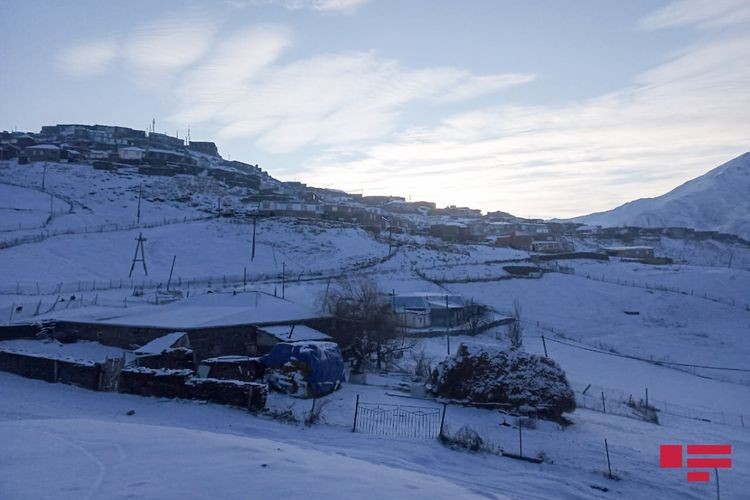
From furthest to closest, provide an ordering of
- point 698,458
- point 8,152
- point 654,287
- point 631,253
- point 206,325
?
point 8,152 → point 631,253 → point 654,287 → point 206,325 → point 698,458

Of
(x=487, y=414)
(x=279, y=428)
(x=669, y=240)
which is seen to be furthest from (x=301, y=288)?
(x=669, y=240)

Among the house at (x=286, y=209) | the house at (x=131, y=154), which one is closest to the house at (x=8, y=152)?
the house at (x=131, y=154)

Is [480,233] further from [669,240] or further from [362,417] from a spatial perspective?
[362,417]

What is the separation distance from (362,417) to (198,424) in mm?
5239

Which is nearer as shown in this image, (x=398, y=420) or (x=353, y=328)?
(x=398, y=420)

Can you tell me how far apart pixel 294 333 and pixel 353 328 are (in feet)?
13.8

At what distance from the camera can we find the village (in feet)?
48.1

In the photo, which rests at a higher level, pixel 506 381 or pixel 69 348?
pixel 506 381

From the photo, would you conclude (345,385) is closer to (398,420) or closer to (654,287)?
(398,420)

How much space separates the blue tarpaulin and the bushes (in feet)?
13.8

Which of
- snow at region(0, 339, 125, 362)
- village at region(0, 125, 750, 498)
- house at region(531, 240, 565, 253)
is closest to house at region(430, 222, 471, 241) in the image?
village at region(0, 125, 750, 498)

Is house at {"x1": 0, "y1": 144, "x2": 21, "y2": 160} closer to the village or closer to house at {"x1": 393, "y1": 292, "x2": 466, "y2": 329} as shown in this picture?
the village

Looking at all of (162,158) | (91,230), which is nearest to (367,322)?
(91,230)

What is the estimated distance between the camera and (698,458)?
1434 cm
